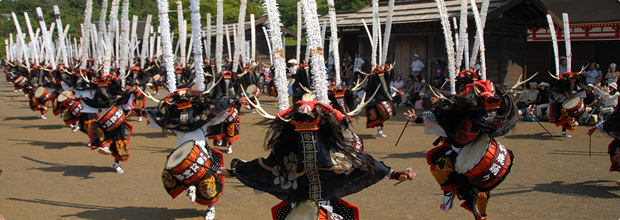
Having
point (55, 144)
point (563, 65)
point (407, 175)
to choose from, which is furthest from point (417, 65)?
point (407, 175)

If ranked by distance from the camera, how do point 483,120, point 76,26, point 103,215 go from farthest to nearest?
point 76,26
point 103,215
point 483,120

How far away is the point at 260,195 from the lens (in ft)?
23.5

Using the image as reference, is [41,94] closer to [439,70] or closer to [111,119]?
[111,119]

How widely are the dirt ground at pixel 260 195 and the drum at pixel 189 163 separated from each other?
646 millimetres

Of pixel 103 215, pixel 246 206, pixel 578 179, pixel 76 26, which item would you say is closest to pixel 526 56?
pixel 578 179

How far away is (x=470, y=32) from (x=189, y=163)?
11728mm

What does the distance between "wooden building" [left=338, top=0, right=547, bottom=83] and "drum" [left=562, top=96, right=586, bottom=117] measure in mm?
4599

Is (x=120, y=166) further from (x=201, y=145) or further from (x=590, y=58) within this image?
(x=590, y=58)

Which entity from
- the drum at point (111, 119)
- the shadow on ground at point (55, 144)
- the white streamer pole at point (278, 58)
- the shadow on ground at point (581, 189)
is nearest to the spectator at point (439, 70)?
the shadow on ground at point (581, 189)

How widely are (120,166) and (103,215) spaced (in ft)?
8.90

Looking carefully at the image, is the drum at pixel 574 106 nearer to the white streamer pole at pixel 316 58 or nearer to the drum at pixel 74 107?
the white streamer pole at pixel 316 58

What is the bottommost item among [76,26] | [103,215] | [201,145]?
[103,215]

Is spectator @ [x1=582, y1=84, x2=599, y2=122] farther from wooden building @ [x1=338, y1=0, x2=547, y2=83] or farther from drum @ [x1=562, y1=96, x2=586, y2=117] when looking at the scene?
wooden building @ [x1=338, y1=0, x2=547, y2=83]

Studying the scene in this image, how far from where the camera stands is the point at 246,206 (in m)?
6.66
